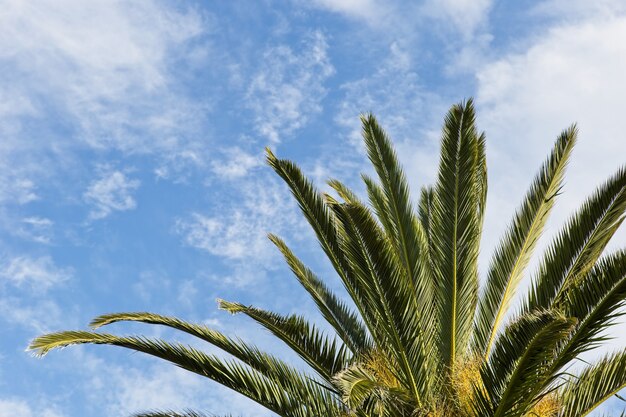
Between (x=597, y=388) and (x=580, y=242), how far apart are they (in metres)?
1.61

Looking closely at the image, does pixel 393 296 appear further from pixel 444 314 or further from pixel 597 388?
pixel 597 388

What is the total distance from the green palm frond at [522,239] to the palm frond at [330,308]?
1570mm

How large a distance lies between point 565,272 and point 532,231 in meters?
1.08

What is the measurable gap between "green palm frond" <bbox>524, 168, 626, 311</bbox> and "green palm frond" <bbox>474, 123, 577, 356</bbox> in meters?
0.77

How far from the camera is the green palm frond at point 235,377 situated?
33.1 feet

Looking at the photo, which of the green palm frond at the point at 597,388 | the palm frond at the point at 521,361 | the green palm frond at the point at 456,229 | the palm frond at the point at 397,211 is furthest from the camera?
the palm frond at the point at 397,211

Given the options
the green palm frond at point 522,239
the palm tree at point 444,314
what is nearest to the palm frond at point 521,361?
the palm tree at point 444,314

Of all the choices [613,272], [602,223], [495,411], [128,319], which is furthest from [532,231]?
[128,319]

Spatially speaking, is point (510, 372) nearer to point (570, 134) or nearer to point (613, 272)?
point (613, 272)

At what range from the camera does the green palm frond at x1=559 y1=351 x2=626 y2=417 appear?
381 inches

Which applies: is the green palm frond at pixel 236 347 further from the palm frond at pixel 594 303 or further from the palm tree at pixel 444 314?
the palm frond at pixel 594 303

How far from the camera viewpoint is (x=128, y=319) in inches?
409

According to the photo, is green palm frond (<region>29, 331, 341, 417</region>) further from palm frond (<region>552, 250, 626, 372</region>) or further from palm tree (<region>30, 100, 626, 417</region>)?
palm frond (<region>552, 250, 626, 372</region>)

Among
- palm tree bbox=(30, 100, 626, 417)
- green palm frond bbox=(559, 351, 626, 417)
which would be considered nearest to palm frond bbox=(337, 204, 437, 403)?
palm tree bbox=(30, 100, 626, 417)
